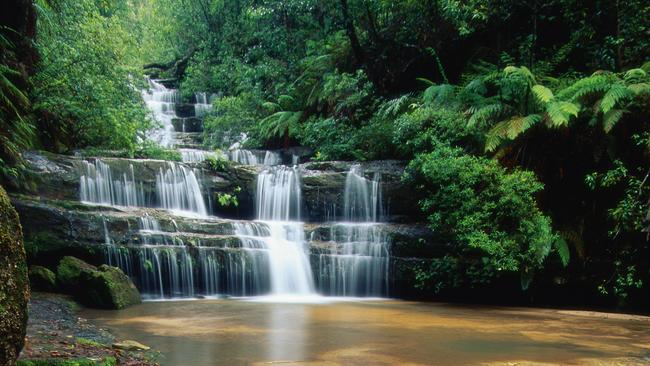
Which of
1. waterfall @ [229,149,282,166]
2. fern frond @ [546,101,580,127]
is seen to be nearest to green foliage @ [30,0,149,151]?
waterfall @ [229,149,282,166]

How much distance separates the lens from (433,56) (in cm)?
1570

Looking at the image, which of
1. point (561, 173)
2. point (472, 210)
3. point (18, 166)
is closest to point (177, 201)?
point (18, 166)

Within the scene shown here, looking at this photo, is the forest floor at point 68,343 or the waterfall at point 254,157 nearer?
the forest floor at point 68,343

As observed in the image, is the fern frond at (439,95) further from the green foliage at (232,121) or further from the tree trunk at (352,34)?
the green foliage at (232,121)

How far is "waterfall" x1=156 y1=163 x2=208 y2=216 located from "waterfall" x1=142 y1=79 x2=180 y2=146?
749 centimetres

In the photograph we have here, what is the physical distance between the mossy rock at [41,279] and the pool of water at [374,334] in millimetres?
1336

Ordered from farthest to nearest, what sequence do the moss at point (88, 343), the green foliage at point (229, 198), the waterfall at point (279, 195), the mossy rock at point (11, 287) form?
the waterfall at point (279, 195), the green foliage at point (229, 198), the moss at point (88, 343), the mossy rock at point (11, 287)

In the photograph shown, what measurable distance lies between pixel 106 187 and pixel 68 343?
703 cm

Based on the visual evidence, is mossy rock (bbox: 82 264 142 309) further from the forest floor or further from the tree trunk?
the tree trunk

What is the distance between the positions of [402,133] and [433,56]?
15.9ft

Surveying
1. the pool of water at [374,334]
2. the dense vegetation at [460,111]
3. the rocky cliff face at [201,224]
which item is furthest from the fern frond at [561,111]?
the pool of water at [374,334]

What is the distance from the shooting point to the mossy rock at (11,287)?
3.08m

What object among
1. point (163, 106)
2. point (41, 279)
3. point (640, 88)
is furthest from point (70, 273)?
point (163, 106)

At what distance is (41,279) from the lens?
8398mm
